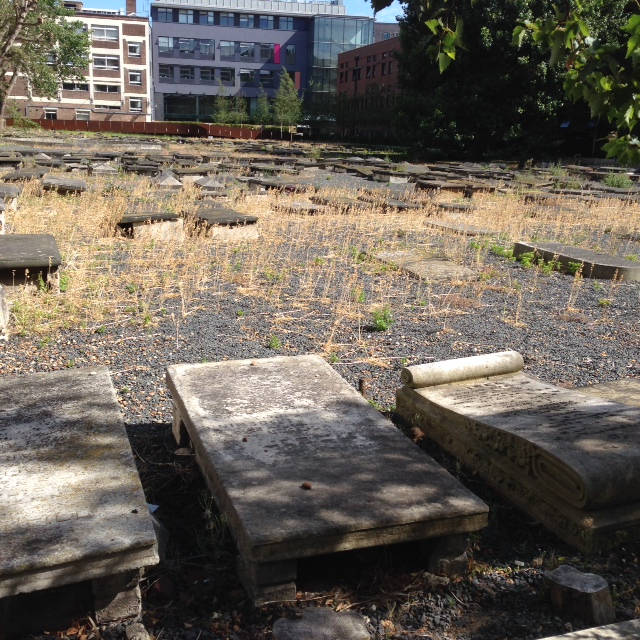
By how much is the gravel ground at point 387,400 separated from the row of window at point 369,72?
212 feet

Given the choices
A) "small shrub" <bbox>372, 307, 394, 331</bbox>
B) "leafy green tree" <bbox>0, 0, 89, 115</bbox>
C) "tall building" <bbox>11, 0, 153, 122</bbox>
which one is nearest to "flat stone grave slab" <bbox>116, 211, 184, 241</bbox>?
"small shrub" <bbox>372, 307, 394, 331</bbox>

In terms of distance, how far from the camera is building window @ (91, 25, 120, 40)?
7169cm

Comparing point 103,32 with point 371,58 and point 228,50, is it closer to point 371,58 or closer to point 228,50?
point 228,50

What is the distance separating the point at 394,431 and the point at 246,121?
70.1 metres

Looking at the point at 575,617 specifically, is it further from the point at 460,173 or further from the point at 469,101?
the point at 469,101

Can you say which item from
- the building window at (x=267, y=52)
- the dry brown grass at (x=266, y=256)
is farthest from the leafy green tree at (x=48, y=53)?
the building window at (x=267, y=52)

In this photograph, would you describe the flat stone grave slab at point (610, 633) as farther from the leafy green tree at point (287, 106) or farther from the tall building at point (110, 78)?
the tall building at point (110, 78)

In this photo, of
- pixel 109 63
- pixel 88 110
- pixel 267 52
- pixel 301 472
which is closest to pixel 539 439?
pixel 301 472

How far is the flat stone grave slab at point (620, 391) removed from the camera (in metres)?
4.19

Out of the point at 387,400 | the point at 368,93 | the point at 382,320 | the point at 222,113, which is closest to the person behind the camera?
the point at 387,400

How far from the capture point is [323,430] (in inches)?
133

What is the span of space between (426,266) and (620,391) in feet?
14.2

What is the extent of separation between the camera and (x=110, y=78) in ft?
237

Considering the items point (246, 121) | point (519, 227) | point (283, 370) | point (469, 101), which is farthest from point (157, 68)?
point (283, 370)
